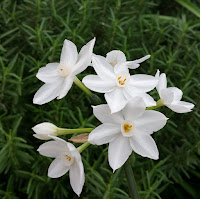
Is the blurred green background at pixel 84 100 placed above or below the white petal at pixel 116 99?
below

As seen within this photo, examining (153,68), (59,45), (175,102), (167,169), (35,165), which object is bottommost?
(167,169)

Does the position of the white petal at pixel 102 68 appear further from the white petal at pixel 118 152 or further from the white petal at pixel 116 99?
the white petal at pixel 118 152

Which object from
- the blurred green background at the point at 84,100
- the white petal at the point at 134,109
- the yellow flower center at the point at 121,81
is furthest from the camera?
the blurred green background at the point at 84,100

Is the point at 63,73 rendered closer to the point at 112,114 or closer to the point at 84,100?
the point at 112,114

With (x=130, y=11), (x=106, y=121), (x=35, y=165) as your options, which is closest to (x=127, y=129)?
(x=106, y=121)

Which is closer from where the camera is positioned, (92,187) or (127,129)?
(127,129)

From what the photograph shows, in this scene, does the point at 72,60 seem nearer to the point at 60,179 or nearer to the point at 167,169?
the point at 60,179

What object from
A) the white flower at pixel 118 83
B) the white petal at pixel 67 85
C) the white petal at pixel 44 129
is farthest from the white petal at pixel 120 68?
the white petal at pixel 44 129
